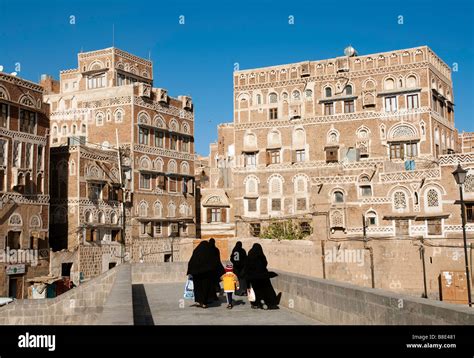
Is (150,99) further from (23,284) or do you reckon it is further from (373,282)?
(373,282)

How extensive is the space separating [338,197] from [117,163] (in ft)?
66.1

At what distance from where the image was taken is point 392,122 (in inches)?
2080

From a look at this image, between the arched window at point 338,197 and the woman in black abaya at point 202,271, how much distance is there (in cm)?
3212

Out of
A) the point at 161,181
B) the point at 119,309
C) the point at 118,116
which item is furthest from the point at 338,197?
the point at 119,309

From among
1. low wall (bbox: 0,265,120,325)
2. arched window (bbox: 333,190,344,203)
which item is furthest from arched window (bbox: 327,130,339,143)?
low wall (bbox: 0,265,120,325)

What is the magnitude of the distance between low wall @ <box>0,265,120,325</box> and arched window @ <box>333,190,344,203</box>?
30102mm

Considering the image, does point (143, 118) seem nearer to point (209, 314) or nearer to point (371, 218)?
point (371, 218)

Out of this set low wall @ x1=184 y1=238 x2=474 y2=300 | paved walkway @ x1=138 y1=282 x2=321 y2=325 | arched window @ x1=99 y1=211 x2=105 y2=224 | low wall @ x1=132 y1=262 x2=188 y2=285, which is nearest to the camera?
paved walkway @ x1=138 y1=282 x2=321 y2=325

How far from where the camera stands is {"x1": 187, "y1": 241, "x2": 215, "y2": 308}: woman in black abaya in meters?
16.3

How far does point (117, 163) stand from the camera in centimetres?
5391

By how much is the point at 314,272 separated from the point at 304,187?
1416 cm

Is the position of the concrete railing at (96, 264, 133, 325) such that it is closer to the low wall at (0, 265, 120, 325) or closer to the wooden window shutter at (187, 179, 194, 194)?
the low wall at (0, 265, 120, 325)

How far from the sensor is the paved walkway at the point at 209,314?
13.9m
